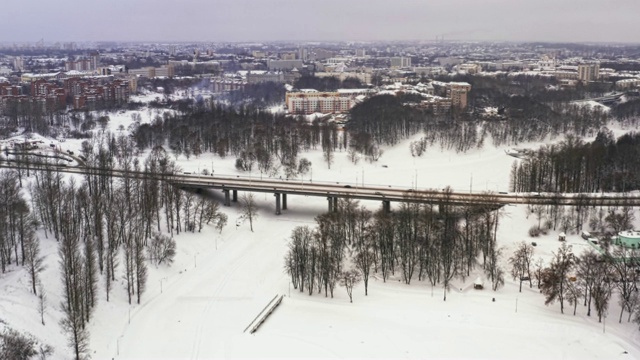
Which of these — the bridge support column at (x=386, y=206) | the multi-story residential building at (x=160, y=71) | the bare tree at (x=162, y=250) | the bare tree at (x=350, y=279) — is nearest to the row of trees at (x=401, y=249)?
the bare tree at (x=350, y=279)

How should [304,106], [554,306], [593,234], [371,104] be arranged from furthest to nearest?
[304,106] → [371,104] → [593,234] → [554,306]

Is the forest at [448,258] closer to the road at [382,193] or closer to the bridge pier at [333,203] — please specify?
the road at [382,193]

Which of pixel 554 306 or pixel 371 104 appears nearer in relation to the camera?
pixel 554 306

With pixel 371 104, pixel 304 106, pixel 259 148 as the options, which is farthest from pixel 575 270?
pixel 304 106

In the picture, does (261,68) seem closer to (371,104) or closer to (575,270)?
(371,104)

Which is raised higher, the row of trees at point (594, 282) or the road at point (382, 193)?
the road at point (382, 193)
